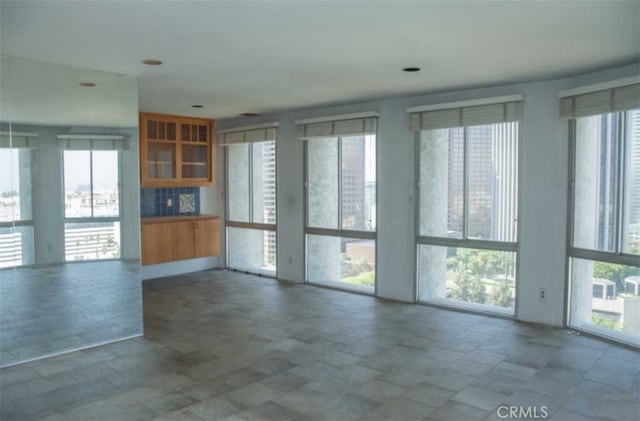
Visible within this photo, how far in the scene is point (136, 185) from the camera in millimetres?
4672

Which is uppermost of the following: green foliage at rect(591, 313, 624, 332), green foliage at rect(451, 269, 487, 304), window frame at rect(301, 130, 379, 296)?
window frame at rect(301, 130, 379, 296)

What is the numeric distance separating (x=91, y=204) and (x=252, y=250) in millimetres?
3638

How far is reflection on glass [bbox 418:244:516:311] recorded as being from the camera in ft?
17.3

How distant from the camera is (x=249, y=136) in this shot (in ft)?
24.6

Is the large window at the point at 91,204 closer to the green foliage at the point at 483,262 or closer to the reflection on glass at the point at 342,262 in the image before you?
the reflection on glass at the point at 342,262

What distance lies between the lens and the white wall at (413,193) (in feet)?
15.8

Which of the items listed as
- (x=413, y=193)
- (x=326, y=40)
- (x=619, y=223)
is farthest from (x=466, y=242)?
(x=326, y=40)

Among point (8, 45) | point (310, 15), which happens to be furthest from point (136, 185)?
point (310, 15)

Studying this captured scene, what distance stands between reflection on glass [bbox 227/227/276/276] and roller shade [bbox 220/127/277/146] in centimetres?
139

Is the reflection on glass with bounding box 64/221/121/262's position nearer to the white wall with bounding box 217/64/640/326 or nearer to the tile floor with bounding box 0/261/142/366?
the tile floor with bounding box 0/261/142/366

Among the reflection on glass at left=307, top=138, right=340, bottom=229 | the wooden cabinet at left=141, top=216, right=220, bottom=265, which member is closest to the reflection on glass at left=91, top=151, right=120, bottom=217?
the wooden cabinet at left=141, top=216, right=220, bottom=265

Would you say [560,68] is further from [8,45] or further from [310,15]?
[8,45]

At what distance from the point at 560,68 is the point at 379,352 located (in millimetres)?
2892

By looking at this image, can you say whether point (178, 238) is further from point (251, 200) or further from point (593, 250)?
point (593, 250)
